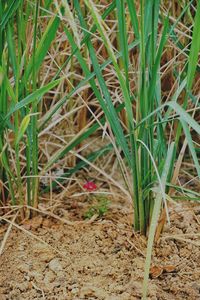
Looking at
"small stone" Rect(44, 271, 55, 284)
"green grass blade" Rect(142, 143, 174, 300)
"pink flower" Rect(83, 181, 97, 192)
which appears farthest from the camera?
"pink flower" Rect(83, 181, 97, 192)

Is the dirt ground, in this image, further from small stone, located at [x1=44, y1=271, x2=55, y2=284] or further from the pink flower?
the pink flower

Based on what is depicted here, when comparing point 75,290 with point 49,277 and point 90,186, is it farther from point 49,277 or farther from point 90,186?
point 90,186

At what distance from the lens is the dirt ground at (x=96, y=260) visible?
121 cm

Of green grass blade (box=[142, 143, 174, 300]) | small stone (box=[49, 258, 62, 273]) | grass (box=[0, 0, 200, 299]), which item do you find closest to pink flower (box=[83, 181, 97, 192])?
grass (box=[0, 0, 200, 299])

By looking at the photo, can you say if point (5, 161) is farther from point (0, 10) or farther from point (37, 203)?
point (0, 10)

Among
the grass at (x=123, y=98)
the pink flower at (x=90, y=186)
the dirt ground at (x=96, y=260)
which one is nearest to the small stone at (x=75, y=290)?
the dirt ground at (x=96, y=260)

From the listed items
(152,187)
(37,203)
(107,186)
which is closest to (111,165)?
(107,186)

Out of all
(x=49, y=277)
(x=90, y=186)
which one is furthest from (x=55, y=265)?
(x=90, y=186)

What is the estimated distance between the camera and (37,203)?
1411 mm

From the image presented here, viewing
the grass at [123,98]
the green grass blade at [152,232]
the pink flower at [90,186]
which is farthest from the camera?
the pink flower at [90,186]

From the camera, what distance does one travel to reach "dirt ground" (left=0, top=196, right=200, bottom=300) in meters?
1.21

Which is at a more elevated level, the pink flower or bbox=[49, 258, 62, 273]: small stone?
the pink flower

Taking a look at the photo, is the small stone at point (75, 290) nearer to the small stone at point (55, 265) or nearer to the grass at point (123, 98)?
the small stone at point (55, 265)

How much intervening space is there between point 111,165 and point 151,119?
0.52 meters
